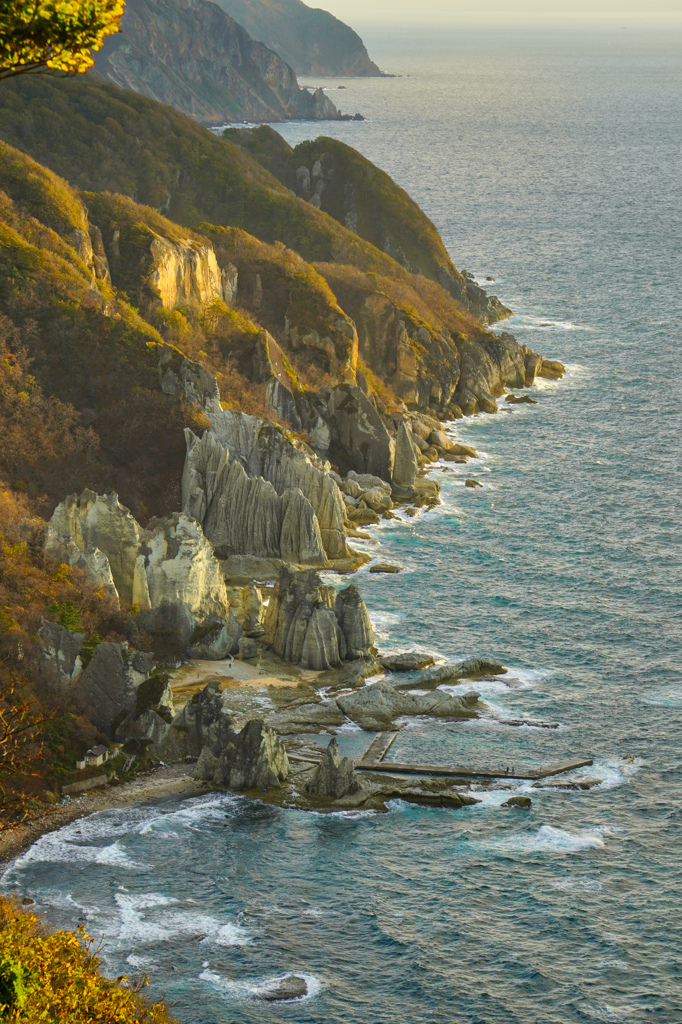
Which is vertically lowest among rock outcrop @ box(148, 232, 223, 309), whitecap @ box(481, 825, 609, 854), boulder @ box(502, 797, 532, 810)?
whitecap @ box(481, 825, 609, 854)

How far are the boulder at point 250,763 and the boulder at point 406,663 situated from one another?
52.9ft

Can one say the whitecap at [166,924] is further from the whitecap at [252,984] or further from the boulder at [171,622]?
the boulder at [171,622]

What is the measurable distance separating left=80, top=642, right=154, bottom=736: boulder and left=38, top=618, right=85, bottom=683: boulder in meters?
1.08

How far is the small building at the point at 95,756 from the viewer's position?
240 ft

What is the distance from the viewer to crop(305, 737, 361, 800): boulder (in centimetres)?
7175

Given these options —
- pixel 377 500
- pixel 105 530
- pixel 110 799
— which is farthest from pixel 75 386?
pixel 110 799

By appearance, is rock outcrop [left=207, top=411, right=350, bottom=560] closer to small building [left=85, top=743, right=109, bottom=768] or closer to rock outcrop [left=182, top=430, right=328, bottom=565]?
rock outcrop [left=182, top=430, right=328, bottom=565]

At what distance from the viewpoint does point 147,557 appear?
295 ft

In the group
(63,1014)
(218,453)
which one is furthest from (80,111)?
(63,1014)

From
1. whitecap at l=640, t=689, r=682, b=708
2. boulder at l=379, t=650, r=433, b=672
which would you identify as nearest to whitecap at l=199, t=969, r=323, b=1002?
boulder at l=379, t=650, r=433, b=672

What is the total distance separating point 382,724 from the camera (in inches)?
3167

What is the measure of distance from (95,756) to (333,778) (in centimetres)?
1370

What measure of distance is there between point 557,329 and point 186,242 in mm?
66332

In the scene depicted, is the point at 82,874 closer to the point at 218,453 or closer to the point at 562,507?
the point at 218,453
